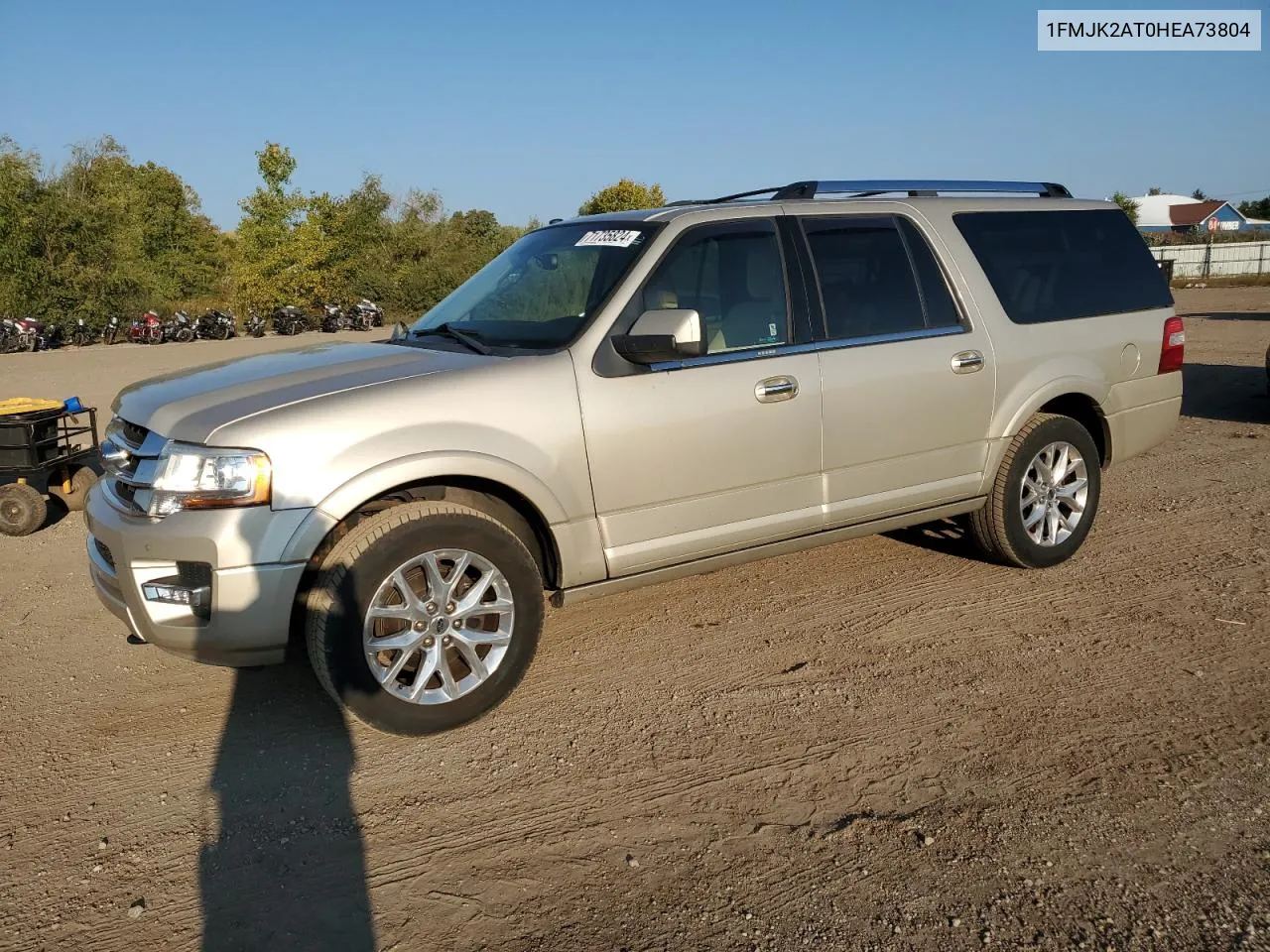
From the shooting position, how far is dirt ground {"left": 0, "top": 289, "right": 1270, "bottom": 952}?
8.76ft

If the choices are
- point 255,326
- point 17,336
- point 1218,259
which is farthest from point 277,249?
point 1218,259

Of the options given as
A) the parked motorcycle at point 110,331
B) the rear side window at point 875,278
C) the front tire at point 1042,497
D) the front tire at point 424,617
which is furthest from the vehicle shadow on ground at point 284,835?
the parked motorcycle at point 110,331

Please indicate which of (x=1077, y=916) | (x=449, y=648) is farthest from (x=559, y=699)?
(x=1077, y=916)

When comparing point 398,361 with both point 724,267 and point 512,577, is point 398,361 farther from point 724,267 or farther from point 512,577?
point 724,267

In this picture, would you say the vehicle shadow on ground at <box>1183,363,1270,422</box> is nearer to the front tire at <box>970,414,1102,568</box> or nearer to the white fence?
the front tire at <box>970,414,1102,568</box>

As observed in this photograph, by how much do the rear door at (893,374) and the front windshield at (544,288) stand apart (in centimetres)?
97

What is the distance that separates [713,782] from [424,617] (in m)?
1.22

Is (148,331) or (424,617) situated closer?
(424,617)

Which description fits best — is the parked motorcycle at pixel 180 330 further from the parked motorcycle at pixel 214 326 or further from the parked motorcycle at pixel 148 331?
the parked motorcycle at pixel 214 326

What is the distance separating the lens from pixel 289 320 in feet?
105

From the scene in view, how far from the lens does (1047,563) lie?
17.6ft

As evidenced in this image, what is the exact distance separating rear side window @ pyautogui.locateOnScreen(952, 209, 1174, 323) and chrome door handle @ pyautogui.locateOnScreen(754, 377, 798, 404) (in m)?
1.49

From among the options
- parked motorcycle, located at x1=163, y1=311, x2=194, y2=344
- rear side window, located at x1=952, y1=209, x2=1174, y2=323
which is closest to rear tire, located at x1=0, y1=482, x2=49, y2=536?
rear side window, located at x1=952, y1=209, x2=1174, y2=323

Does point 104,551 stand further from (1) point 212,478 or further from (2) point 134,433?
(1) point 212,478
